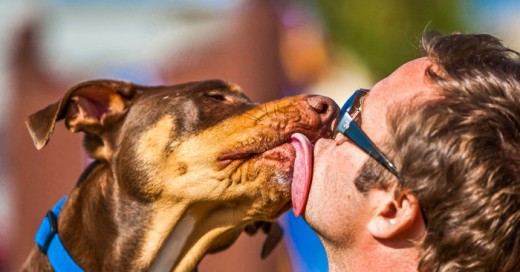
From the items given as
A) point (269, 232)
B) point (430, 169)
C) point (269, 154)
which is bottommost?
point (269, 232)

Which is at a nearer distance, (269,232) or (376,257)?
(376,257)

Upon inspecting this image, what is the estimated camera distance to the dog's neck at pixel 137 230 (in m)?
4.66

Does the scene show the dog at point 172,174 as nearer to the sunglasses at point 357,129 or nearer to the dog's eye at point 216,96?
the dog's eye at point 216,96

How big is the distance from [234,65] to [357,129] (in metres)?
8.02

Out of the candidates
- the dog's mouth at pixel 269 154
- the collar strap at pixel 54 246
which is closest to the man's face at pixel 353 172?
the dog's mouth at pixel 269 154

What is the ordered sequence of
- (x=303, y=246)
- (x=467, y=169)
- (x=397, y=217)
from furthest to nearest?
(x=303, y=246)
(x=397, y=217)
(x=467, y=169)

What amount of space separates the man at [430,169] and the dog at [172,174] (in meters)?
0.58

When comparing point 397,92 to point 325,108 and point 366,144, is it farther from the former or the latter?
point 325,108

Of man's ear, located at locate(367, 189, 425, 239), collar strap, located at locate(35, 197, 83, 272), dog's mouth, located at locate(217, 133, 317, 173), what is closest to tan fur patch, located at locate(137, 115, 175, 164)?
dog's mouth, located at locate(217, 133, 317, 173)

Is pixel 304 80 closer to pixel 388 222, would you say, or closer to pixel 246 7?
pixel 246 7

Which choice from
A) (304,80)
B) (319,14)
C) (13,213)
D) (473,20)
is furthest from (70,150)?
(473,20)

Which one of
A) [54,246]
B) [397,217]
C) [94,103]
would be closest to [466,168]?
[397,217]

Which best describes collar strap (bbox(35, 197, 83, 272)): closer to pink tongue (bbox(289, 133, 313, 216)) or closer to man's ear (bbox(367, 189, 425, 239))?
pink tongue (bbox(289, 133, 313, 216))

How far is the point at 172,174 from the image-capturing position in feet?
15.4
